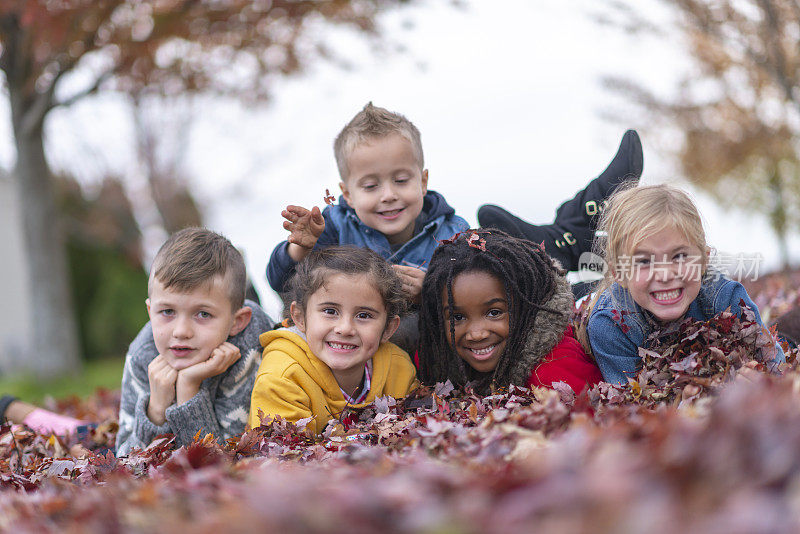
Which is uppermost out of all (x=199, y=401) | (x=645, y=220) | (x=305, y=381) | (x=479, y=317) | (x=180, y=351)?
(x=645, y=220)

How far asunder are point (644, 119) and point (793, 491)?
651 inches

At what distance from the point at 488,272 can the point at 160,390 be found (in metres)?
1.75

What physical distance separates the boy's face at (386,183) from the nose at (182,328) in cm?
119

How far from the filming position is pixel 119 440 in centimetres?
378

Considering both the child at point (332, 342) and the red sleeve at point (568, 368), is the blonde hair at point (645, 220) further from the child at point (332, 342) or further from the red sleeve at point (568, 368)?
the child at point (332, 342)

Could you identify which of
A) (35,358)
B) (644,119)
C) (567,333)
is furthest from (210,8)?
(644,119)

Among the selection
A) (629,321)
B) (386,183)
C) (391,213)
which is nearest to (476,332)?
(629,321)

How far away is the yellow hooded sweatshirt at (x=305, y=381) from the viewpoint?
10.8 feet

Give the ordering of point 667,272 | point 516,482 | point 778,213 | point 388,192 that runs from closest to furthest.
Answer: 1. point 516,482
2. point 667,272
3. point 388,192
4. point 778,213

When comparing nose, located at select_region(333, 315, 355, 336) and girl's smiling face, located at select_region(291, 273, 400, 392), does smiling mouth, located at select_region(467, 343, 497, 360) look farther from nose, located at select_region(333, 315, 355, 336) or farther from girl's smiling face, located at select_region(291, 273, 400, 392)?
nose, located at select_region(333, 315, 355, 336)

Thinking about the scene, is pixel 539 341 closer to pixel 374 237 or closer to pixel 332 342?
pixel 332 342

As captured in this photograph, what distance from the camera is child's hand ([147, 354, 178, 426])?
346 cm

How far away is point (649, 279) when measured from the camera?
10.8 feet

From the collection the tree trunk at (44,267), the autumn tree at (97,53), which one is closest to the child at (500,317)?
the autumn tree at (97,53)
